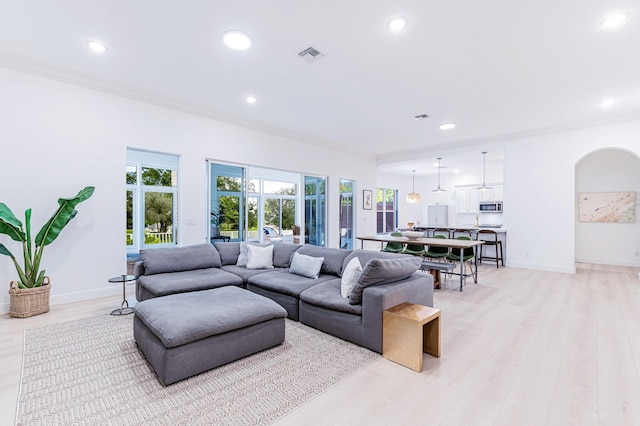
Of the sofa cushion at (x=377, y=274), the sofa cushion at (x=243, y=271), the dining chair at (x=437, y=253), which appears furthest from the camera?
the dining chair at (x=437, y=253)

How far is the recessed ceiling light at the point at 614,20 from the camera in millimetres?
2646

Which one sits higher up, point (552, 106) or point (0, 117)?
point (552, 106)

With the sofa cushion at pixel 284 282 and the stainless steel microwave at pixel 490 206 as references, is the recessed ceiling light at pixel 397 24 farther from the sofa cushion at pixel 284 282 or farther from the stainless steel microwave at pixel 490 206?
the stainless steel microwave at pixel 490 206

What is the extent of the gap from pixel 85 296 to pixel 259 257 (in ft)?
7.61

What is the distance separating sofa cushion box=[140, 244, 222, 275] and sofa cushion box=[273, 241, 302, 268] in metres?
0.80

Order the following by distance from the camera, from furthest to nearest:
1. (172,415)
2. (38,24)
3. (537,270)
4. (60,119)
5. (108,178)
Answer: (537,270), (108,178), (60,119), (38,24), (172,415)

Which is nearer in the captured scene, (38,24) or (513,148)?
(38,24)

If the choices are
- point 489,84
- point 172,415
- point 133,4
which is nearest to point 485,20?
point 489,84

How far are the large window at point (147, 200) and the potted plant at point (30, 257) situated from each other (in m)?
2.51

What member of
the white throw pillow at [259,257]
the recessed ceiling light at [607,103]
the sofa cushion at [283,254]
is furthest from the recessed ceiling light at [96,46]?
the recessed ceiling light at [607,103]

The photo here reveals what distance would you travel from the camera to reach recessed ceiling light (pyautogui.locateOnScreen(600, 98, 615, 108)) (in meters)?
4.58

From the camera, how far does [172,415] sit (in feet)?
5.78

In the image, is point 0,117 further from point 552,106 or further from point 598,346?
point 552,106

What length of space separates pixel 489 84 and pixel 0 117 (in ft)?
19.7
